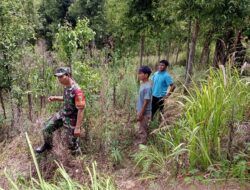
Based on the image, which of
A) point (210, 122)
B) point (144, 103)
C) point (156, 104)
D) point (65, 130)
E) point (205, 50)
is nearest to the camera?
point (210, 122)

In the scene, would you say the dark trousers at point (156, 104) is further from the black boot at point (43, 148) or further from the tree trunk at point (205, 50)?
the tree trunk at point (205, 50)

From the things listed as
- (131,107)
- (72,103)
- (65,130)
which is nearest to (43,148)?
(65,130)

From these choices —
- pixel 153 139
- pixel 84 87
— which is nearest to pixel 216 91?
pixel 153 139

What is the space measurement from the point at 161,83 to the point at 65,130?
1787 mm

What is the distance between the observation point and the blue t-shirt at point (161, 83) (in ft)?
17.9

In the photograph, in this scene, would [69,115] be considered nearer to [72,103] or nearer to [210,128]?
[72,103]

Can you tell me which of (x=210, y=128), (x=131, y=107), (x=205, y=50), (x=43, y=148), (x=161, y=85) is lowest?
(x=43, y=148)

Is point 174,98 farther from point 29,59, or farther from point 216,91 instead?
point 29,59

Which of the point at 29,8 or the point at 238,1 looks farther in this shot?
the point at 29,8

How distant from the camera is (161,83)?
551cm

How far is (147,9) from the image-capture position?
838 centimetres

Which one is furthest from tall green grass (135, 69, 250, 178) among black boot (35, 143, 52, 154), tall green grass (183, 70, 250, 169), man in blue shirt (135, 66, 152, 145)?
black boot (35, 143, 52, 154)

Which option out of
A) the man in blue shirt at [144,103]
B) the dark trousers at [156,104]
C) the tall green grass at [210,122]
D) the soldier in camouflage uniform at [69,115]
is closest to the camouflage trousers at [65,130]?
the soldier in camouflage uniform at [69,115]

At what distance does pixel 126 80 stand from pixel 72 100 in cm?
339
